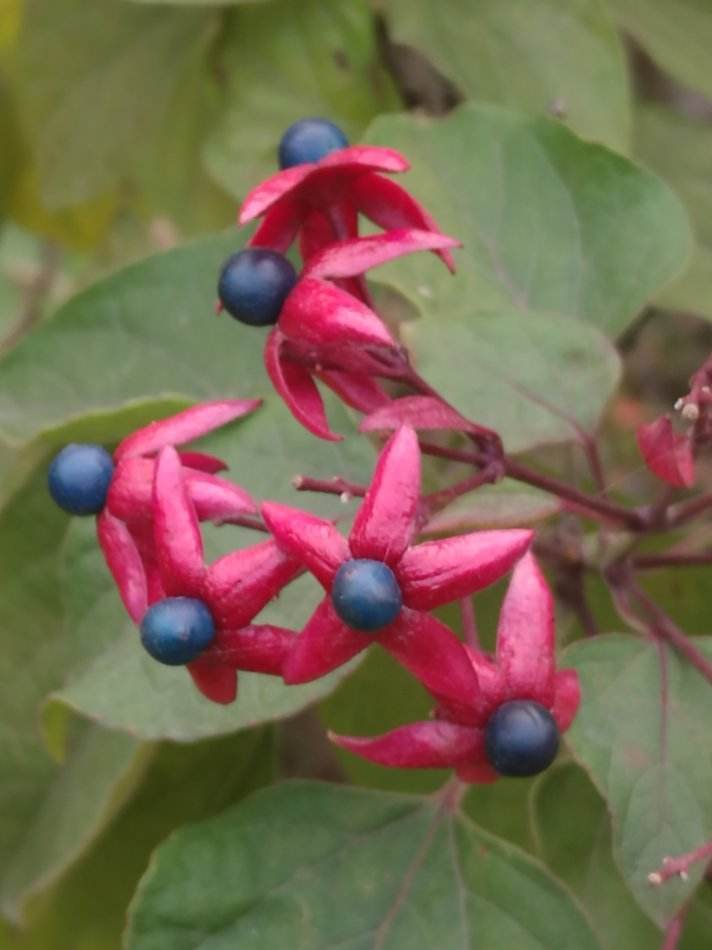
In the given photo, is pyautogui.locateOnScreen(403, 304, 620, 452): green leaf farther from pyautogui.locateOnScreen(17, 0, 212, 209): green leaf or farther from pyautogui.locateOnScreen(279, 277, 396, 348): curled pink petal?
pyautogui.locateOnScreen(17, 0, 212, 209): green leaf

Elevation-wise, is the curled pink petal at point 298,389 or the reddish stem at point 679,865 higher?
the curled pink petal at point 298,389

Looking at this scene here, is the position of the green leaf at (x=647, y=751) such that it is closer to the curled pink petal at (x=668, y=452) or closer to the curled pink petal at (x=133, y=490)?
the curled pink petal at (x=668, y=452)

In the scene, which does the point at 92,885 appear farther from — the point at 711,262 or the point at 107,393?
the point at 711,262

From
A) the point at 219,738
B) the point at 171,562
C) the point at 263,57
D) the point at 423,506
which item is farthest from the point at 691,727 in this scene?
the point at 263,57

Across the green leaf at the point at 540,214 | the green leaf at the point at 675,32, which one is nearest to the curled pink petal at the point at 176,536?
the green leaf at the point at 540,214

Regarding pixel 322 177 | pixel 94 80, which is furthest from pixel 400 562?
pixel 94 80

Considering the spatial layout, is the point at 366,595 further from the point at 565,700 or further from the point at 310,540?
the point at 565,700

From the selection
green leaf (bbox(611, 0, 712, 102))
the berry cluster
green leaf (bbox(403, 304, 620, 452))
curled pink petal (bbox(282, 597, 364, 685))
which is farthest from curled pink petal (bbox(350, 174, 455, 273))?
green leaf (bbox(611, 0, 712, 102))
